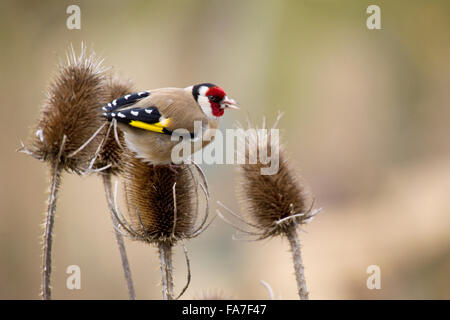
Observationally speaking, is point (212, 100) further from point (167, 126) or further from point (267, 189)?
point (267, 189)

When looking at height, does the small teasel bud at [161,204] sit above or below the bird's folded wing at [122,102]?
below

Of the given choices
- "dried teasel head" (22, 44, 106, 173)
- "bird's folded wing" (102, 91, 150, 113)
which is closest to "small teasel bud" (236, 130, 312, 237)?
"bird's folded wing" (102, 91, 150, 113)

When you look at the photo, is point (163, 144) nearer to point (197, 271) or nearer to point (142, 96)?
point (142, 96)

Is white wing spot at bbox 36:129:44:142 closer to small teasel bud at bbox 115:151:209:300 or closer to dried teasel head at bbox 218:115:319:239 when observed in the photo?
small teasel bud at bbox 115:151:209:300

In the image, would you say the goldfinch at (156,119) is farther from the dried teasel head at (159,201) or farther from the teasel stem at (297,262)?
the teasel stem at (297,262)

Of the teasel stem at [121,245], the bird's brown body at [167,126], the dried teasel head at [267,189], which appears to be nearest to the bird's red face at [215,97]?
the bird's brown body at [167,126]

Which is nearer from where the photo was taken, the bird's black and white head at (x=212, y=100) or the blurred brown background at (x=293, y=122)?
the bird's black and white head at (x=212, y=100)

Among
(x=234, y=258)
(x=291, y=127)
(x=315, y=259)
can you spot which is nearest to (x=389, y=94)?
(x=291, y=127)
